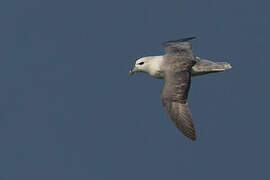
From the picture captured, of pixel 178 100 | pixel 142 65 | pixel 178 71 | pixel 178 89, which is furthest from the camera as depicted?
pixel 142 65

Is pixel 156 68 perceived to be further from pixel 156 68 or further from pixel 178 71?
pixel 178 71

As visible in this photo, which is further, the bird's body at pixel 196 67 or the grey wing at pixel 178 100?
the bird's body at pixel 196 67

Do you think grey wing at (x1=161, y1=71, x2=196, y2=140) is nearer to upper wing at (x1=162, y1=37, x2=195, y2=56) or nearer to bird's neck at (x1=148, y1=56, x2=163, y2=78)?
bird's neck at (x1=148, y1=56, x2=163, y2=78)

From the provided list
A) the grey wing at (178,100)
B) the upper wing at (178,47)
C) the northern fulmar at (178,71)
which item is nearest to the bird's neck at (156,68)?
the northern fulmar at (178,71)

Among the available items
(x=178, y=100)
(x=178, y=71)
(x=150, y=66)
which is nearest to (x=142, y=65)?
(x=150, y=66)

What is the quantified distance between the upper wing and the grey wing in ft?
6.89

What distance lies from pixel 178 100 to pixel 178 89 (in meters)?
0.42

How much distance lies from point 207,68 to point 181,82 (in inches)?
72.0

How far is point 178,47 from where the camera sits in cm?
2789

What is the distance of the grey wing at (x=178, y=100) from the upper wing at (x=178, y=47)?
210cm

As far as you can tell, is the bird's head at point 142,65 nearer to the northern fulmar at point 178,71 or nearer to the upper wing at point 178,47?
the northern fulmar at point 178,71

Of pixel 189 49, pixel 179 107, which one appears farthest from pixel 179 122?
pixel 189 49

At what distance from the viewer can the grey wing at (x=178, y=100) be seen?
23.8 metres

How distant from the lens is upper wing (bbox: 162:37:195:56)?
90.3 feet
